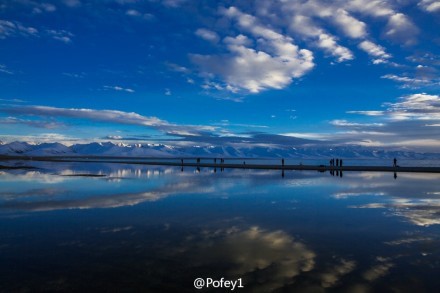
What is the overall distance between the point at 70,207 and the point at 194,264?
11320 mm

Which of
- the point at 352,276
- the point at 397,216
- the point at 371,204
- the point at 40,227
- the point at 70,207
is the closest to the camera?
the point at 352,276

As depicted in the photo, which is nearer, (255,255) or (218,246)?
(255,255)

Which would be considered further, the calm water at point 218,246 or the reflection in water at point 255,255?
the reflection in water at point 255,255

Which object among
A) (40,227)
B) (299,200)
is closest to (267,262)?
(40,227)

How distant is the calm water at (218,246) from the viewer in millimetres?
7148

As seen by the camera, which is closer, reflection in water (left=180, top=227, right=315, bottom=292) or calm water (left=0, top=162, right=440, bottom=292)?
calm water (left=0, top=162, right=440, bottom=292)

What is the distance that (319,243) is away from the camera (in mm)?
10250

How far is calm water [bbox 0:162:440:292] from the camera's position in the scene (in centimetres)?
715

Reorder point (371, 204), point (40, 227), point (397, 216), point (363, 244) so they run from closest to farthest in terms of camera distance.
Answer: point (363, 244)
point (40, 227)
point (397, 216)
point (371, 204)

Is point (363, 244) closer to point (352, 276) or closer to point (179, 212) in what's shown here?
point (352, 276)

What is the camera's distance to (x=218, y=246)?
9836 mm

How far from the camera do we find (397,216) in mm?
14852

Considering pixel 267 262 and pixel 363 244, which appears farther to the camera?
pixel 363 244

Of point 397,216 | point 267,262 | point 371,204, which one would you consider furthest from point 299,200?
point 267,262
